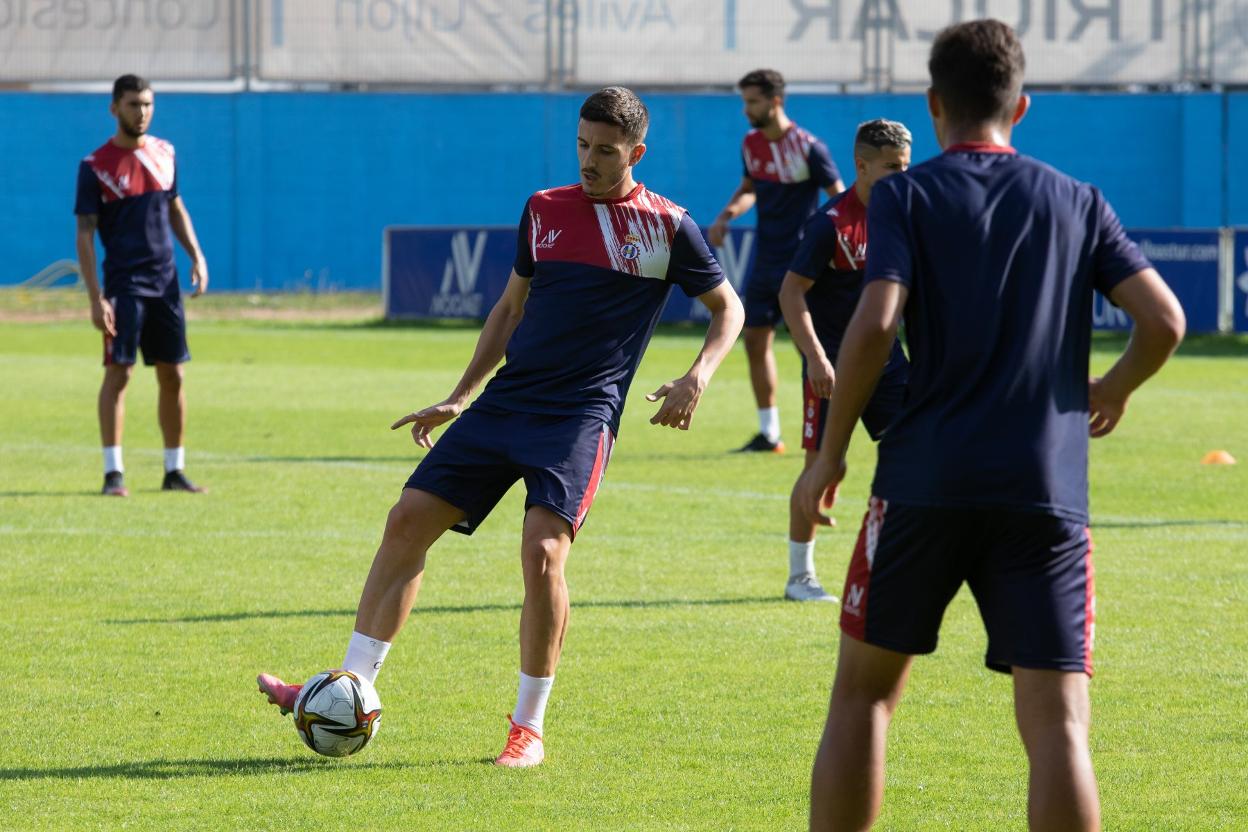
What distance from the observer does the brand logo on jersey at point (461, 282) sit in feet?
88.3

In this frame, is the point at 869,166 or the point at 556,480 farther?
the point at 869,166

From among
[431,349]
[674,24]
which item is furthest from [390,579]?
[674,24]

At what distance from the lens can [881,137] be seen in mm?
7234

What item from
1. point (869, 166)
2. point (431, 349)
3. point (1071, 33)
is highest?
point (1071, 33)

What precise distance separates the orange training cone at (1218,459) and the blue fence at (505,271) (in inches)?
418

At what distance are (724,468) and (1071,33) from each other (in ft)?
84.7

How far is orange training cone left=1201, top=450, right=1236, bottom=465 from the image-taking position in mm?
12659

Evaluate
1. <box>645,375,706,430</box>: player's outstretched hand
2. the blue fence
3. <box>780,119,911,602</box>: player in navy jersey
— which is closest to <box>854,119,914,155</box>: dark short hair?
<box>780,119,911,602</box>: player in navy jersey

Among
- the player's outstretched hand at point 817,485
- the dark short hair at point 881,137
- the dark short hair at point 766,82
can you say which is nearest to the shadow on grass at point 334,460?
the dark short hair at point 766,82

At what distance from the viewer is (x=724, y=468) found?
12.5m

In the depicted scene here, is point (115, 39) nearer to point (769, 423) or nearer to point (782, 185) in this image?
point (782, 185)

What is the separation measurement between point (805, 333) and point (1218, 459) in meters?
6.38

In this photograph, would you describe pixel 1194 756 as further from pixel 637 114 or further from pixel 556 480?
pixel 637 114

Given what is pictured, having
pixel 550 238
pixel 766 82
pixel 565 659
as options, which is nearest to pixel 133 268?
pixel 766 82
